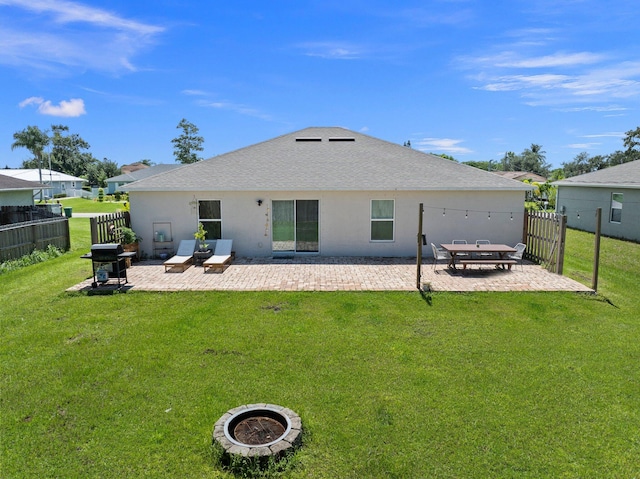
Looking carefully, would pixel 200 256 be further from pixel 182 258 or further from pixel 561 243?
pixel 561 243

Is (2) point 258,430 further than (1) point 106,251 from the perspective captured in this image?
No

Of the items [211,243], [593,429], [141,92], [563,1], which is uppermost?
[141,92]

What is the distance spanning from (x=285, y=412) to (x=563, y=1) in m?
13.5

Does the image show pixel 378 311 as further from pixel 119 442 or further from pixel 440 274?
pixel 119 442

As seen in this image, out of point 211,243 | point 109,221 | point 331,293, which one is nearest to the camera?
point 331,293

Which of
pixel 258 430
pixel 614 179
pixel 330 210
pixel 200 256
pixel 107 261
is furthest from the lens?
pixel 614 179

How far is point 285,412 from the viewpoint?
4.66 metres

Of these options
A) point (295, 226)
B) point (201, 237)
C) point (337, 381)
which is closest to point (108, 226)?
point (201, 237)

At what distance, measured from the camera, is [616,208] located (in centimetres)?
2034

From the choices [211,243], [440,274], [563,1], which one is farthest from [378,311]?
[563,1]

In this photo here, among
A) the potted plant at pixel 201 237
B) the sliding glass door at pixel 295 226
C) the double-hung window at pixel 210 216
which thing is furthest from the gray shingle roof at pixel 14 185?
the sliding glass door at pixel 295 226

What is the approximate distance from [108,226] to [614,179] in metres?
23.3

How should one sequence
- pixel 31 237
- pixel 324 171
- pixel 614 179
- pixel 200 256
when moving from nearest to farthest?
pixel 200 256 → pixel 31 237 → pixel 324 171 → pixel 614 179

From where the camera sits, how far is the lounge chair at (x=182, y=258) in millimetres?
12352
